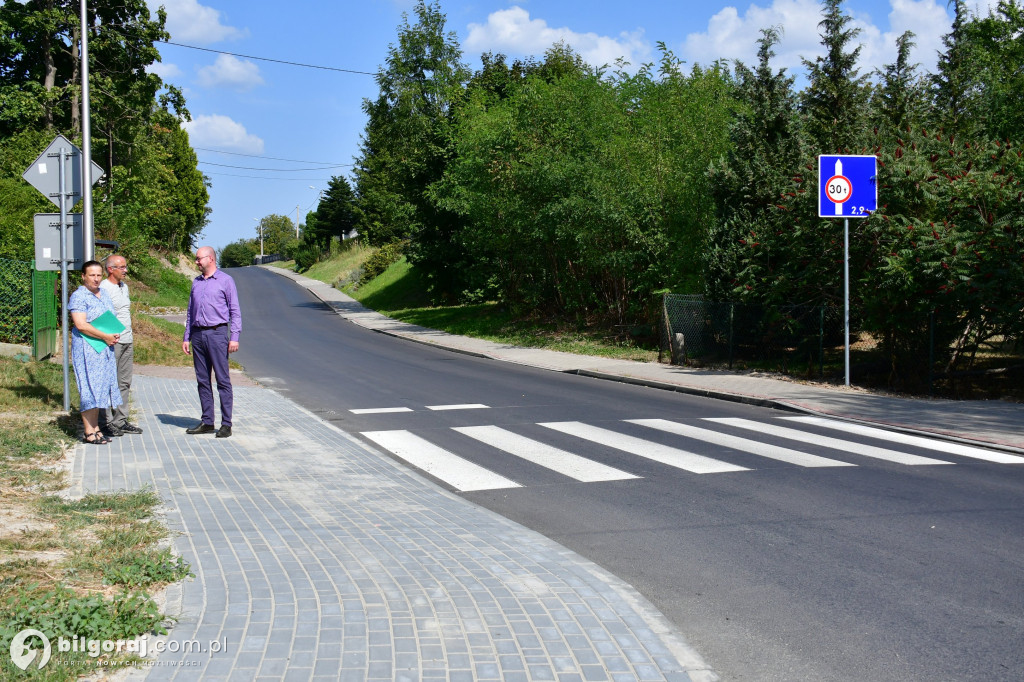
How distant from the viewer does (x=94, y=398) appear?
8758 millimetres

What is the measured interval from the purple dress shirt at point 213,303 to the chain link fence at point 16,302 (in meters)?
9.24

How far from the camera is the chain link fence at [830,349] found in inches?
553

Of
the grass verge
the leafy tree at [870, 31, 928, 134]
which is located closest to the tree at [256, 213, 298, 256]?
the leafy tree at [870, 31, 928, 134]

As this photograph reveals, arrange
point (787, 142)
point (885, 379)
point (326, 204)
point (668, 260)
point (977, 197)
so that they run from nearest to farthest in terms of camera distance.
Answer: point (977, 197), point (885, 379), point (787, 142), point (668, 260), point (326, 204)

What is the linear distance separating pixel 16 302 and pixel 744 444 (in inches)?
575

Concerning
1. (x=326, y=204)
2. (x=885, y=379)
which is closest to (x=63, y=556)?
(x=885, y=379)

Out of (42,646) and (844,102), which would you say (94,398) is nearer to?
(42,646)

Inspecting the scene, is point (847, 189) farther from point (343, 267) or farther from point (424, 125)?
point (343, 267)

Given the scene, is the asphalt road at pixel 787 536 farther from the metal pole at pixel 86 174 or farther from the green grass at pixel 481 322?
the green grass at pixel 481 322

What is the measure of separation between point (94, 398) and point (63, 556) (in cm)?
409

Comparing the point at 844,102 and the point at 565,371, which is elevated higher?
the point at 844,102

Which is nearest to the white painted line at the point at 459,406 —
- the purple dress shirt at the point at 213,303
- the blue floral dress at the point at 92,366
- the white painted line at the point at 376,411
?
the white painted line at the point at 376,411

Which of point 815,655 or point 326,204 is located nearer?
point 815,655

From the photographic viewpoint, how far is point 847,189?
14734 millimetres
